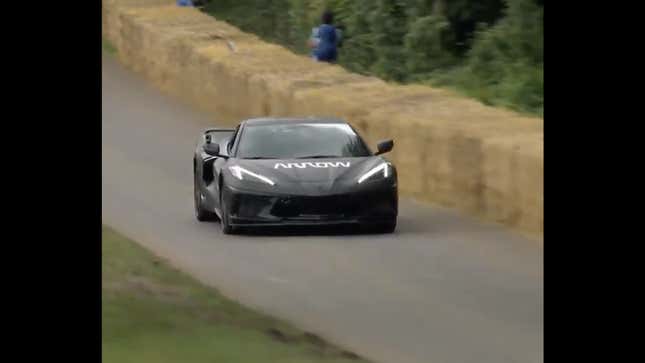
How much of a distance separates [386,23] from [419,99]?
981cm

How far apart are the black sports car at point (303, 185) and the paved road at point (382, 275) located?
0.26 meters

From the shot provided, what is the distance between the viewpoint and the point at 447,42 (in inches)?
1204

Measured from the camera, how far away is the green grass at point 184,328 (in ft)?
34.1

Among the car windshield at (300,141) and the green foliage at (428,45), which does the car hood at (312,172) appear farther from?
the green foliage at (428,45)

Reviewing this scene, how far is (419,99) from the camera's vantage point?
896 inches

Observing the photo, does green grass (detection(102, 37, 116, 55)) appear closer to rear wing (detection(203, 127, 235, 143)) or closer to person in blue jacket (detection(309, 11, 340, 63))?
person in blue jacket (detection(309, 11, 340, 63))

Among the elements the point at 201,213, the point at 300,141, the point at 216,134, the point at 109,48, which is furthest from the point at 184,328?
the point at 109,48

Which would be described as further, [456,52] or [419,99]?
[456,52]

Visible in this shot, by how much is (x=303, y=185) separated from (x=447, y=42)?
45.1 feet

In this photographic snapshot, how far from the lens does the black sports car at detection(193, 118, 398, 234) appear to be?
17.4 m

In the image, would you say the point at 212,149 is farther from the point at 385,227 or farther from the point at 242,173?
the point at 385,227
